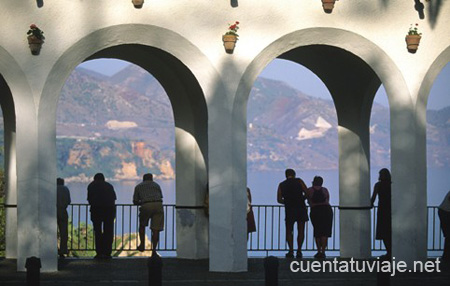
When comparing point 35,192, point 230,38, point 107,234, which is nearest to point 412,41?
point 230,38

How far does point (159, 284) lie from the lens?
39.4 feet

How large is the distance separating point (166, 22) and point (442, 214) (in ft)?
22.9

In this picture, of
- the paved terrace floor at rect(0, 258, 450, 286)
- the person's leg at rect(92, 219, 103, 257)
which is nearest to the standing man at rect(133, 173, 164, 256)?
the person's leg at rect(92, 219, 103, 257)

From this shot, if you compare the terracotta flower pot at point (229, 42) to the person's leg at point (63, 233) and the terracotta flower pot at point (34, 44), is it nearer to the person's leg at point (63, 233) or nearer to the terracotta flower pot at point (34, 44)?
the terracotta flower pot at point (34, 44)

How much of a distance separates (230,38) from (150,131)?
400 feet

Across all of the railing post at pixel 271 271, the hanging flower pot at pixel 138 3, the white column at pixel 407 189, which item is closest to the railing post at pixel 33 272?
the railing post at pixel 271 271

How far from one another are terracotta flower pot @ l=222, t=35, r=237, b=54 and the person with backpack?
4.24 meters

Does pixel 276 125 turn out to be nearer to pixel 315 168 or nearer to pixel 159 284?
pixel 315 168

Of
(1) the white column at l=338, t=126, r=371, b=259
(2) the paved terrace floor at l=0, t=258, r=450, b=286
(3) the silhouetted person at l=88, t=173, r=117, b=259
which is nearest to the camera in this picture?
(2) the paved terrace floor at l=0, t=258, r=450, b=286

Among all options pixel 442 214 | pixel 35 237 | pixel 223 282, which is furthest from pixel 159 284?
pixel 442 214

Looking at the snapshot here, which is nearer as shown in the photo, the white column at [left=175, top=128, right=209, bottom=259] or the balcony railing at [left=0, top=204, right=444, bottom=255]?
the white column at [left=175, top=128, right=209, bottom=259]

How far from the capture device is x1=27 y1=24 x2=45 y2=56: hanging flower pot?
16.3 m

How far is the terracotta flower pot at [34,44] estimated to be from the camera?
16328mm

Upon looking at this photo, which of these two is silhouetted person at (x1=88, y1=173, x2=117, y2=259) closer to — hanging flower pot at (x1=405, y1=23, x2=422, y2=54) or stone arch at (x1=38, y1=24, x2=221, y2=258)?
stone arch at (x1=38, y1=24, x2=221, y2=258)
